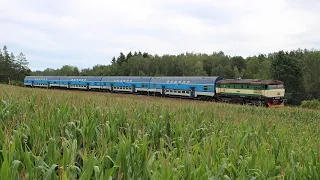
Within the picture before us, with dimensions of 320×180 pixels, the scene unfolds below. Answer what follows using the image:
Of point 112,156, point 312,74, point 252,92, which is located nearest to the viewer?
point 112,156

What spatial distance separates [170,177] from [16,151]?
201 cm

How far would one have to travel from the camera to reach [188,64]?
105 m

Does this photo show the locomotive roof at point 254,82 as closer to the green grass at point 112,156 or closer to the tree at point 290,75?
the green grass at point 112,156

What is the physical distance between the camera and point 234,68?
106 m

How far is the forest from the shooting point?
228 ft

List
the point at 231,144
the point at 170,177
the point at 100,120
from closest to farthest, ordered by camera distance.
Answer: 1. the point at 170,177
2. the point at 231,144
3. the point at 100,120

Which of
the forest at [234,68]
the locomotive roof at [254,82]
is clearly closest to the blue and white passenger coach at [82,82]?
the locomotive roof at [254,82]

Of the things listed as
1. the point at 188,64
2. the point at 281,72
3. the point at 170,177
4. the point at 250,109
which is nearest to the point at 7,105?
the point at 170,177

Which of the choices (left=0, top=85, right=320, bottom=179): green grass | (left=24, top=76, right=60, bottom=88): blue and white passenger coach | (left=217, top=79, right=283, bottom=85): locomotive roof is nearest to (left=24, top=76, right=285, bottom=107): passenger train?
(left=217, top=79, right=283, bottom=85): locomotive roof

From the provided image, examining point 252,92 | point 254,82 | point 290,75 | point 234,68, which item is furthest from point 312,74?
point 252,92

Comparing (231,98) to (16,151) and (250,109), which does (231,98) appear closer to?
(250,109)

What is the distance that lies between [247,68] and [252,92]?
79446 millimetres

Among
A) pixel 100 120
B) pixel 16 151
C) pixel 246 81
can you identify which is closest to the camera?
pixel 16 151

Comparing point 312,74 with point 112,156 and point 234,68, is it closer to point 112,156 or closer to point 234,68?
point 234,68
